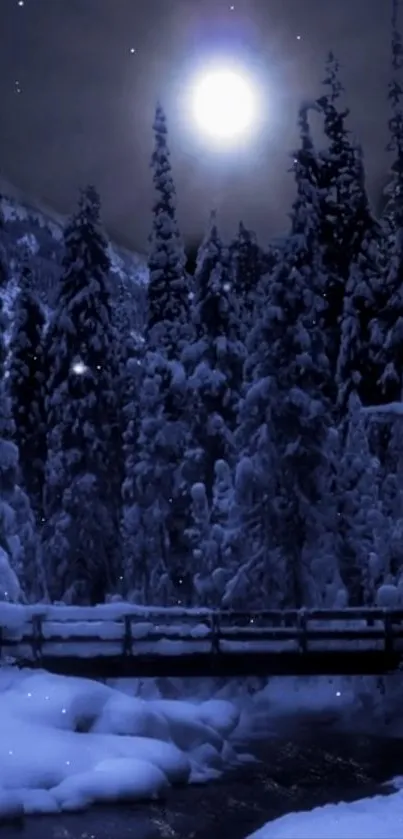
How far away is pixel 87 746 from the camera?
1902 cm

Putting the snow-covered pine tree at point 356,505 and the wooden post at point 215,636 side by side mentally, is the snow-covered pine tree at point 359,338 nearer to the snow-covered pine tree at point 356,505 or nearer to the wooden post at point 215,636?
the snow-covered pine tree at point 356,505

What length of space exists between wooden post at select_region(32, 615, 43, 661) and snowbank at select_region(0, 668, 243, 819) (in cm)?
85

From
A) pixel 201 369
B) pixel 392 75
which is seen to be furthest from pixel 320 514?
pixel 392 75

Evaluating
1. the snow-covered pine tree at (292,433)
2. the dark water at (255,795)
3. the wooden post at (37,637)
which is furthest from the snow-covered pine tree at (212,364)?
the wooden post at (37,637)

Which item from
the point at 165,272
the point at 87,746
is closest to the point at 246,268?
the point at 165,272

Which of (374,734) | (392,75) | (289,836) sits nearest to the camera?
(289,836)

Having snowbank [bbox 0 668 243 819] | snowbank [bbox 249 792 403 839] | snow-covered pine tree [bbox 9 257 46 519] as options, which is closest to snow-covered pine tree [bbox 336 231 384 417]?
snow-covered pine tree [bbox 9 257 46 519]

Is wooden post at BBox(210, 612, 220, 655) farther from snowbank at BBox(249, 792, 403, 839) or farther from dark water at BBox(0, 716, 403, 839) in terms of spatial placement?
snowbank at BBox(249, 792, 403, 839)

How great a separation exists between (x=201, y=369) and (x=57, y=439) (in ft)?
18.6

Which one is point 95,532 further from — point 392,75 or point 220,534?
point 392,75

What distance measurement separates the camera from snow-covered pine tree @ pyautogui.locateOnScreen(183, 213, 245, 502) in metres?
38.3

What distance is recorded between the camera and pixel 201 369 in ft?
126

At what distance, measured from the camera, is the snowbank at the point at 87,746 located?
17891 mm

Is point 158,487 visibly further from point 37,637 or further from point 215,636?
point 37,637
